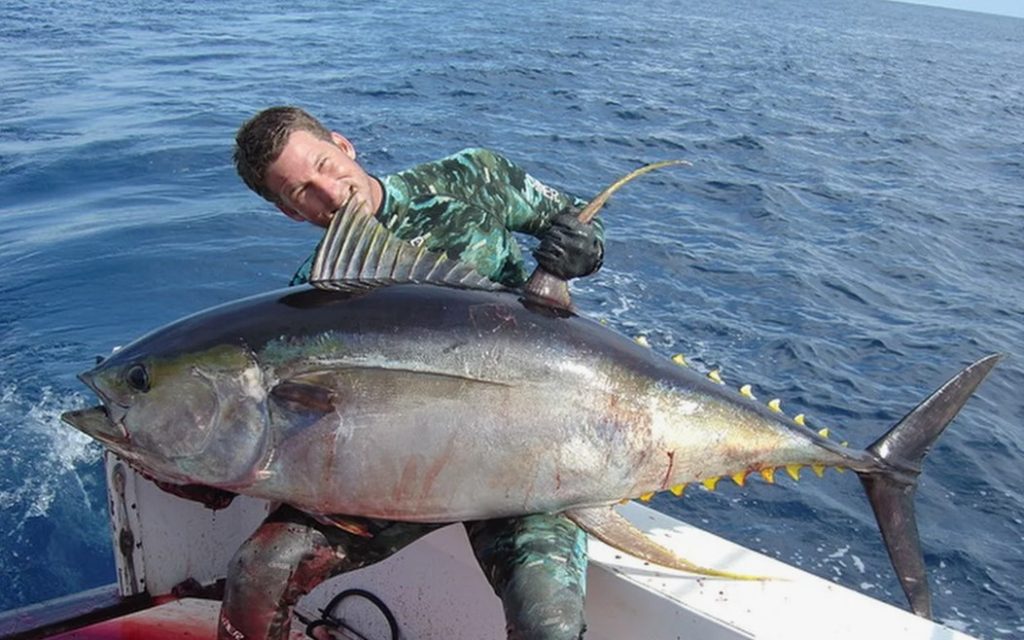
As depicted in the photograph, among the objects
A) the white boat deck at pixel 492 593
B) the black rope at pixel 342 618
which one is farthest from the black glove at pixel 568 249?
the black rope at pixel 342 618

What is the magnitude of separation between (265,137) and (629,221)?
8.31m

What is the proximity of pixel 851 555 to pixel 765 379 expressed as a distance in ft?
6.82

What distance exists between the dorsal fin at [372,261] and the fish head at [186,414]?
364 millimetres

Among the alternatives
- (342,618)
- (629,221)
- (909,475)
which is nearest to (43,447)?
(342,618)

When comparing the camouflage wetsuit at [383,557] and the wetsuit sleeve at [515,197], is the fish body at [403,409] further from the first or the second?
the wetsuit sleeve at [515,197]

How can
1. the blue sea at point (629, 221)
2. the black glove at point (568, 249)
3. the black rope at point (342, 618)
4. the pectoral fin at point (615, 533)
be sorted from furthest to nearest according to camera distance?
1. the blue sea at point (629, 221)
2. the black rope at point (342, 618)
3. the black glove at point (568, 249)
4. the pectoral fin at point (615, 533)

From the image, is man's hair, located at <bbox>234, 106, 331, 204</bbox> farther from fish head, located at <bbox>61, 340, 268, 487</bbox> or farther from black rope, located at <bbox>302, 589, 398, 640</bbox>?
black rope, located at <bbox>302, 589, 398, 640</bbox>

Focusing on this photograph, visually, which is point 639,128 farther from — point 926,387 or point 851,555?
point 851,555

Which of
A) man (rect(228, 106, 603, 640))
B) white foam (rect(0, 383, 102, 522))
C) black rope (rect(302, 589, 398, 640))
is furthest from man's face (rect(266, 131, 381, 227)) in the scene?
white foam (rect(0, 383, 102, 522))

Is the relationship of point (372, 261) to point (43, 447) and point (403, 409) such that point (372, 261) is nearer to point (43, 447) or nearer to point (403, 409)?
point (403, 409)

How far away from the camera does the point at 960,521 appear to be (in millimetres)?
5848

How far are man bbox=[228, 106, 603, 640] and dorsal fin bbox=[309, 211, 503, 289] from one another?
65 mm

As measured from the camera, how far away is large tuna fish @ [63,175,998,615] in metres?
2.24

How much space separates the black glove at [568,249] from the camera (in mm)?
2643
